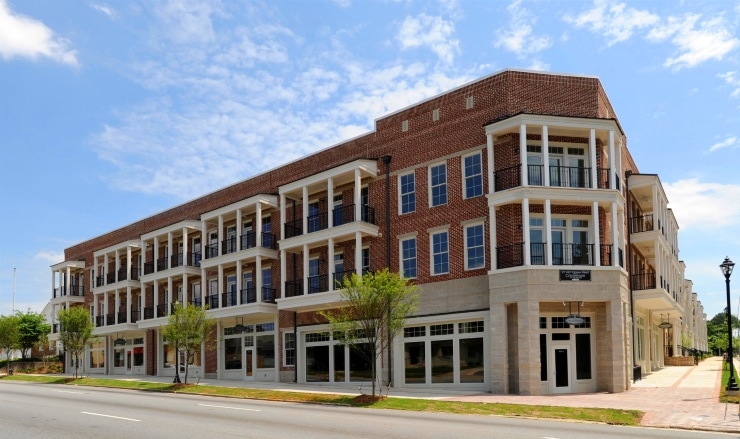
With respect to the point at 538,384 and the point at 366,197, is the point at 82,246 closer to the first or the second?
the point at 366,197

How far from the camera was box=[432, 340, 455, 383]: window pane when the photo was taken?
29391mm

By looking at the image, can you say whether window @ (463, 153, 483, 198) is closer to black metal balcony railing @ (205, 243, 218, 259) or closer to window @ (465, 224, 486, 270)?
window @ (465, 224, 486, 270)

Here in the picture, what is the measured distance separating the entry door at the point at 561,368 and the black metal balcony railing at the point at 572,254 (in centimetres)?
331

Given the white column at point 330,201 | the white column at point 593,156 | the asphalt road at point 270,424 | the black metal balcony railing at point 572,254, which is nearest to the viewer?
the asphalt road at point 270,424

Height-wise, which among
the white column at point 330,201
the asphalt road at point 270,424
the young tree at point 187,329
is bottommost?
the asphalt road at point 270,424

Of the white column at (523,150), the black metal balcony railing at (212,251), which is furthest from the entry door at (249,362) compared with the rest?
the white column at (523,150)

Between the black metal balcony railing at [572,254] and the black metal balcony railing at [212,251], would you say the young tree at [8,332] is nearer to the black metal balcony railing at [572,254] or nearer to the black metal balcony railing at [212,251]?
the black metal balcony railing at [212,251]

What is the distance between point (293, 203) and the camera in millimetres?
38188

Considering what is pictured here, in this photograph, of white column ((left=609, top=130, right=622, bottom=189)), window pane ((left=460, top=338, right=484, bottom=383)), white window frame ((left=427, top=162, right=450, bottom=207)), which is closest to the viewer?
white column ((left=609, top=130, right=622, bottom=189))

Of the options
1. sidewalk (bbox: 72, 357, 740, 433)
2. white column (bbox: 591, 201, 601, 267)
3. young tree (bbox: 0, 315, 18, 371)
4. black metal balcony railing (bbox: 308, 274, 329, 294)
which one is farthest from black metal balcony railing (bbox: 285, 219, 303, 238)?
young tree (bbox: 0, 315, 18, 371)

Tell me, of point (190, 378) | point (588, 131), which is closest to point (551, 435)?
point (588, 131)

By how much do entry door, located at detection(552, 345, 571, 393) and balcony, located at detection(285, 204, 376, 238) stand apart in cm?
1052

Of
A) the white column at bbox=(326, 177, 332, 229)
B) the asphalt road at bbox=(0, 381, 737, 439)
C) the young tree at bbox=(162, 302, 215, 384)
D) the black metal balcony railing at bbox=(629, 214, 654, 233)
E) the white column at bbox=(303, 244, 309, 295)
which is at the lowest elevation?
A: the asphalt road at bbox=(0, 381, 737, 439)

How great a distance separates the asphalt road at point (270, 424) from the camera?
1524 centimetres
